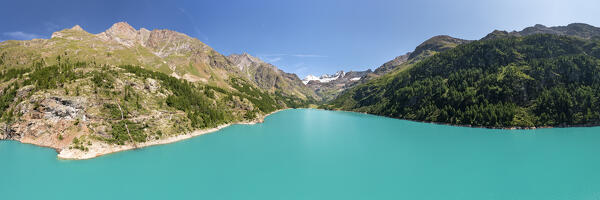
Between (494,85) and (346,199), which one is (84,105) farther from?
(494,85)

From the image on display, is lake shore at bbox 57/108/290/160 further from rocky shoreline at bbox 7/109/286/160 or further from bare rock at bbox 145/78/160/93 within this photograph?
bare rock at bbox 145/78/160/93

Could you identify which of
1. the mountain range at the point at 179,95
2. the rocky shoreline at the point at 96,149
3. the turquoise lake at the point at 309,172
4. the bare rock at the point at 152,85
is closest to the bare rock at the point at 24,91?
the mountain range at the point at 179,95

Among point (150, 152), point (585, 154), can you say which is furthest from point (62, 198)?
point (585, 154)

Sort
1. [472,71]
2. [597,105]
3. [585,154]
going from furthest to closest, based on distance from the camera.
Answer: [472,71]
[597,105]
[585,154]

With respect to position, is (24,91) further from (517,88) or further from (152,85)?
(517,88)

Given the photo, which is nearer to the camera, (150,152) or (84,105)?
(150,152)

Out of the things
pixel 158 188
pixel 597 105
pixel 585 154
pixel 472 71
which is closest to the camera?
pixel 158 188
